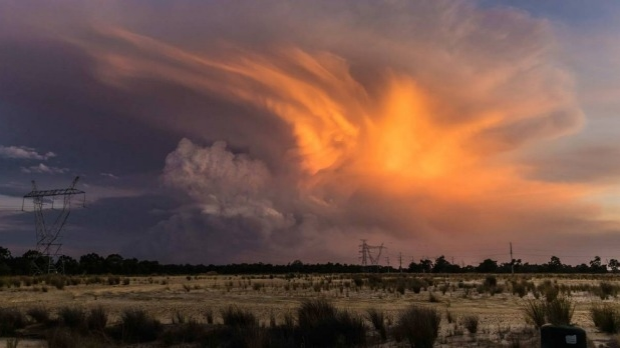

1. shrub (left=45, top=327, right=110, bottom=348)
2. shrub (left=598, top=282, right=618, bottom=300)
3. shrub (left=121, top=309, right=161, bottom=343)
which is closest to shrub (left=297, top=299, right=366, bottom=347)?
shrub (left=121, top=309, right=161, bottom=343)

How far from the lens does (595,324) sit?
17453mm

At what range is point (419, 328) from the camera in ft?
52.6

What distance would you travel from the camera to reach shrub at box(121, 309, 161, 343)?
19109 millimetres

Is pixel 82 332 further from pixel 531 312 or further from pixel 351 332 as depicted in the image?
pixel 531 312

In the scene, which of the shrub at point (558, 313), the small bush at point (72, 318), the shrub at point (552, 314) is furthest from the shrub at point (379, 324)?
the small bush at point (72, 318)

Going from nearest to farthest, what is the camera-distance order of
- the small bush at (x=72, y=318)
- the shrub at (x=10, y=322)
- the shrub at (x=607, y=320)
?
the shrub at (x=607, y=320), the shrub at (x=10, y=322), the small bush at (x=72, y=318)

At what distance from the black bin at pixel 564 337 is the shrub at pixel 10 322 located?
63.5 feet

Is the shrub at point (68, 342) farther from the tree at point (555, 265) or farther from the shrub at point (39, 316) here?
the tree at point (555, 265)

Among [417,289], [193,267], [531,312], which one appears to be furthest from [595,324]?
[193,267]

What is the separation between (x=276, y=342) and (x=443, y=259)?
183 m

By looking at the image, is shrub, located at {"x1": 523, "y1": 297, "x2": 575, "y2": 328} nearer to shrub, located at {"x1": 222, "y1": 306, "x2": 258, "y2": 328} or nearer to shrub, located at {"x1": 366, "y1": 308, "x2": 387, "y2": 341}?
shrub, located at {"x1": 366, "y1": 308, "x2": 387, "y2": 341}

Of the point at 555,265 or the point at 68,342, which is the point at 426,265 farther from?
the point at 68,342

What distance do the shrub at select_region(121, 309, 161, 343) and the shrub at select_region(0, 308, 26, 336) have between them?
464 centimetres

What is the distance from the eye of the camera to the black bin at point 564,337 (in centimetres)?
779
